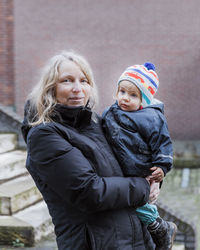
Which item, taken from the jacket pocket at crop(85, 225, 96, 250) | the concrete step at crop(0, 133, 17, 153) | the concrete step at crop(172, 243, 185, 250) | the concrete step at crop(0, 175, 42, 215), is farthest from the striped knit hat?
the concrete step at crop(0, 133, 17, 153)

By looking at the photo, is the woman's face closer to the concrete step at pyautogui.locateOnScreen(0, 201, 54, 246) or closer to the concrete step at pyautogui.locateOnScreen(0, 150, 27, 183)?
the concrete step at pyautogui.locateOnScreen(0, 201, 54, 246)

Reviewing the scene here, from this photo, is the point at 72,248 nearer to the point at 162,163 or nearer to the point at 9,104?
the point at 162,163

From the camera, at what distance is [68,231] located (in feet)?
6.14

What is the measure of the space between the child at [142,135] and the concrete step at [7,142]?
3247 millimetres

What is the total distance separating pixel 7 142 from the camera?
5.31 meters

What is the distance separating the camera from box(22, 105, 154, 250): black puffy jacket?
174cm

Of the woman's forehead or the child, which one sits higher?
the woman's forehead

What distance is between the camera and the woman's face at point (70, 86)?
6.33 ft

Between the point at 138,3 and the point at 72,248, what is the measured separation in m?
9.42

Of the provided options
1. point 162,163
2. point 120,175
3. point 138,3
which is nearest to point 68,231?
point 120,175

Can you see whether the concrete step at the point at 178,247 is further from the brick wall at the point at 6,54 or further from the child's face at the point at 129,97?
the brick wall at the point at 6,54

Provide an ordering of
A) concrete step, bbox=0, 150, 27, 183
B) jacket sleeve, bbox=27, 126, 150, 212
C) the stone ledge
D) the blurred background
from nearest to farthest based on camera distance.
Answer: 1. jacket sleeve, bbox=27, 126, 150, 212
2. the stone ledge
3. concrete step, bbox=0, 150, 27, 183
4. the blurred background

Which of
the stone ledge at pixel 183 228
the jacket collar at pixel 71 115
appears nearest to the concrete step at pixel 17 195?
the stone ledge at pixel 183 228

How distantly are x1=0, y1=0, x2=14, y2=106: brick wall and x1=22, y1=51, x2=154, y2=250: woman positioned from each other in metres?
9.40
